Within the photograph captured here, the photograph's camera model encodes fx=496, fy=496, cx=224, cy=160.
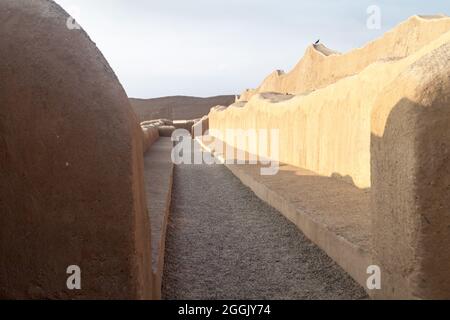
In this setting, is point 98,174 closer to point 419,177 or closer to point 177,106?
point 419,177

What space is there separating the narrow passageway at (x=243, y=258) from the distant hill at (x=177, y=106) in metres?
44.9

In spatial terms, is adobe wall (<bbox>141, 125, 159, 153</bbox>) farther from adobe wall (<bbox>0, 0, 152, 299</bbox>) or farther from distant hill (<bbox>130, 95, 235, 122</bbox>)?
distant hill (<bbox>130, 95, 235, 122</bbox>)

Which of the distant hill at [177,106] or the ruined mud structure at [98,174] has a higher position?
the distant hill at [177,106]

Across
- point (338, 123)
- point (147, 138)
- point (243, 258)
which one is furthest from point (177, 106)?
point (243, 258)

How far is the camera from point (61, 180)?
2447mm

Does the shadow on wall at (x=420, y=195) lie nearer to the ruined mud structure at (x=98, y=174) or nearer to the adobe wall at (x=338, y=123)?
the ruined mud structure at (x=98, y=174)

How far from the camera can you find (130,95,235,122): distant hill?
176 ft

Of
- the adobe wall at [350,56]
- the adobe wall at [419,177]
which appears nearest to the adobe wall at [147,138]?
the adobe wall at [350,56]

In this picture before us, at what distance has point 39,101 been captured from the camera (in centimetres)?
245

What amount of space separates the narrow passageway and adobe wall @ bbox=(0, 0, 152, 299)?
1.53 m

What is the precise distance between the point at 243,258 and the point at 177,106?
174ft

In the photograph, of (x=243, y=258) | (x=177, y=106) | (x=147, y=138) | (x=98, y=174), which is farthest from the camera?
(x=177, y=106)

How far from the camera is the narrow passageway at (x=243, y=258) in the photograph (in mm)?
4035
